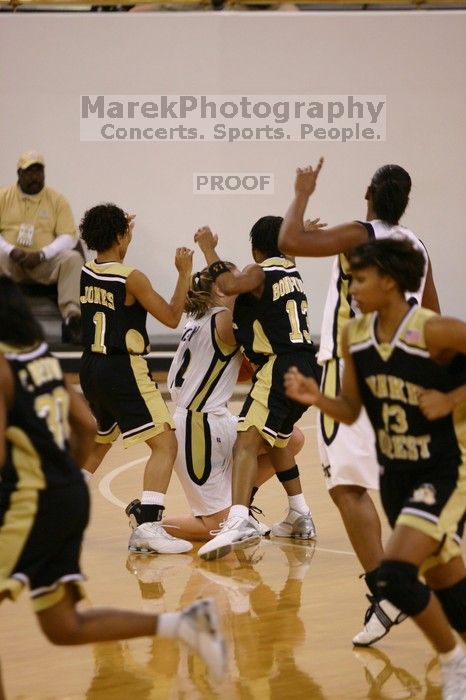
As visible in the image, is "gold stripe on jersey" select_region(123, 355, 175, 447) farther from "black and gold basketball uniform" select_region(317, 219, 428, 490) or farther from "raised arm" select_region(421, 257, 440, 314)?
"raised arm" select_region(421, 257, 440, 314)

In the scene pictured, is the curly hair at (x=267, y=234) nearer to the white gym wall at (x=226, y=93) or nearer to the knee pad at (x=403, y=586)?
the knee pad at (x=403, y=586)

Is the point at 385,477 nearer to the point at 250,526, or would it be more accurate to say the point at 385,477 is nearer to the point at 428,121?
the point at 250,526

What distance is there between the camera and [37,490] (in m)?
3.62

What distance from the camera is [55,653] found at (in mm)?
4758

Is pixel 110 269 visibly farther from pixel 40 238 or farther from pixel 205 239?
pixel 40 238

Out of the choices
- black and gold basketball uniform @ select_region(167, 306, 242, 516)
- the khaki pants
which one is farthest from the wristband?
the khaki pants

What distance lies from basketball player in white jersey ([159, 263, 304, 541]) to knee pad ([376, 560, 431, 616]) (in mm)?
2828

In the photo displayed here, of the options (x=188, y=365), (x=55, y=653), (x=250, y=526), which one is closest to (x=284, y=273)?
(x=188, y=365)

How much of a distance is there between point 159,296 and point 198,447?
885 mm

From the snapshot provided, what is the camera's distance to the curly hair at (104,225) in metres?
6.36

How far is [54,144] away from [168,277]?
1838mm

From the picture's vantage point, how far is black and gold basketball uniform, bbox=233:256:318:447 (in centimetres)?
641

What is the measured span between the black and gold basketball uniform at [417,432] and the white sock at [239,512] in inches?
88.2

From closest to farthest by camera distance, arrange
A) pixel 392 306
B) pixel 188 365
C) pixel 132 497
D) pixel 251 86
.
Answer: pixel 392 306, pixel 188 365, pixel 132 497, pixel 251 86
